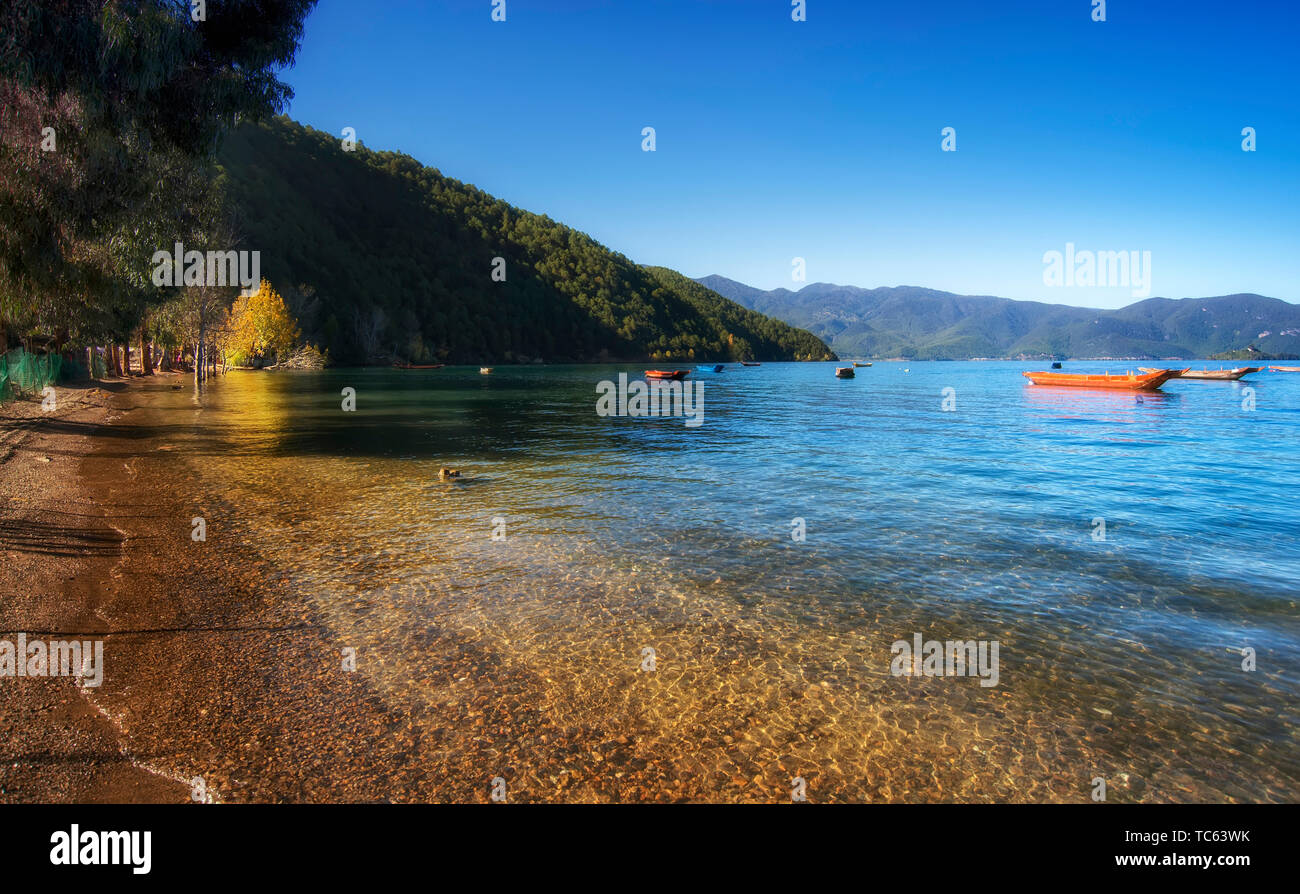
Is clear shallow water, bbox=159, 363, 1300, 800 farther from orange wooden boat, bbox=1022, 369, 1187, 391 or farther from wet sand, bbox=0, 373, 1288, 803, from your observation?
orange wooden boat, bbox=1022, 369, 1187, 391

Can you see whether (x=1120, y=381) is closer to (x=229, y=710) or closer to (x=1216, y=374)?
(x=1216, y=374)

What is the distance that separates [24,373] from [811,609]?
142 ft

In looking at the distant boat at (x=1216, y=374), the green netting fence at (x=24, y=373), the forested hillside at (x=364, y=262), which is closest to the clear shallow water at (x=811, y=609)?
the green netting fence at (x=24, y=373)

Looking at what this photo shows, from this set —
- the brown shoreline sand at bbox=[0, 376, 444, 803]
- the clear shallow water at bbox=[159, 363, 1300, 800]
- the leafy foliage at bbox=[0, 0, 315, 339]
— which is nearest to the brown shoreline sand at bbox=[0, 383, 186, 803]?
the brown shoreline sand at bbox=[0, 376, 444, 803]

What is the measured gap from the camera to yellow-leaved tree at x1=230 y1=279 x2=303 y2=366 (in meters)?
84.4

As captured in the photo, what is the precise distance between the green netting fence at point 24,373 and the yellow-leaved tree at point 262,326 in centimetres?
4681

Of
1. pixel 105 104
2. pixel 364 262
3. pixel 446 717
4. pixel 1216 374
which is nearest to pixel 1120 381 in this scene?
pixel 1216 374

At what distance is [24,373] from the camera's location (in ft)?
109

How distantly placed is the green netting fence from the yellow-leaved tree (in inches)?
1843

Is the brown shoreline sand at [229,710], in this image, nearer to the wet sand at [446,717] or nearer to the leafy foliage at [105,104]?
the wet sand at [446,717]

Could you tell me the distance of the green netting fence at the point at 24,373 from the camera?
28809 mm

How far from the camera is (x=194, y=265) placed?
35.4 meters
